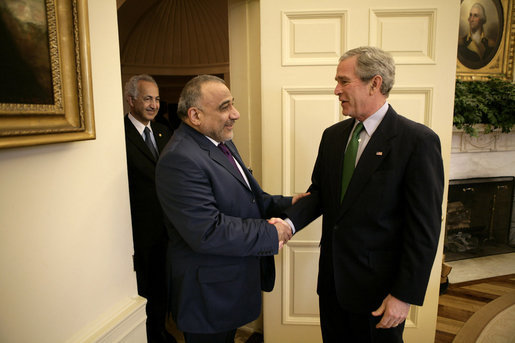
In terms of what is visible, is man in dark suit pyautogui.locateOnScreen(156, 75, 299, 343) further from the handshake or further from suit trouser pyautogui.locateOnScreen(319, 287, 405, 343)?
suit trouser pyautogui.locateOnScreen(319, 287, 405, 343)

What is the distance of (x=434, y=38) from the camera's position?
6.02 ft

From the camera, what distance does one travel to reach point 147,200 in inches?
77.9

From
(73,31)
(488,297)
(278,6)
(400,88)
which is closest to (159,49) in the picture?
(278,6)

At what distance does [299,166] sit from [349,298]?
0.86 meters

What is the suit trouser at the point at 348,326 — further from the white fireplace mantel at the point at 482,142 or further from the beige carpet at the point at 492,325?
the white fireplace mantel at the point at 482,142

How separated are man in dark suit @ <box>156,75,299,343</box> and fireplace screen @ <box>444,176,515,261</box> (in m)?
3.35

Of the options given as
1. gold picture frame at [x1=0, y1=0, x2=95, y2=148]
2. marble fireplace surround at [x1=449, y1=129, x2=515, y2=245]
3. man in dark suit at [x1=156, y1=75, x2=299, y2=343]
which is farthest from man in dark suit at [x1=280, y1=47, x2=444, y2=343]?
marble fireplace surround at [x1=449, y1=129, x2=515, y2=245]

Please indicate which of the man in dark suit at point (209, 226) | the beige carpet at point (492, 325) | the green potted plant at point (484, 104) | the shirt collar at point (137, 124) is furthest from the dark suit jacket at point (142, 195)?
the green potted plant at point (484, 104)

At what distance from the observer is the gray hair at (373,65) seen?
1.36 metres

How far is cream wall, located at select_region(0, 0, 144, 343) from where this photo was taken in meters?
0.84

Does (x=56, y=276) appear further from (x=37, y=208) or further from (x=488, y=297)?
(x=488, y=297)

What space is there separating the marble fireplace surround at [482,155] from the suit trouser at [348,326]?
3122mm

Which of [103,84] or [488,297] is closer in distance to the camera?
[103,84]

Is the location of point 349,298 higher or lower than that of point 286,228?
lower
